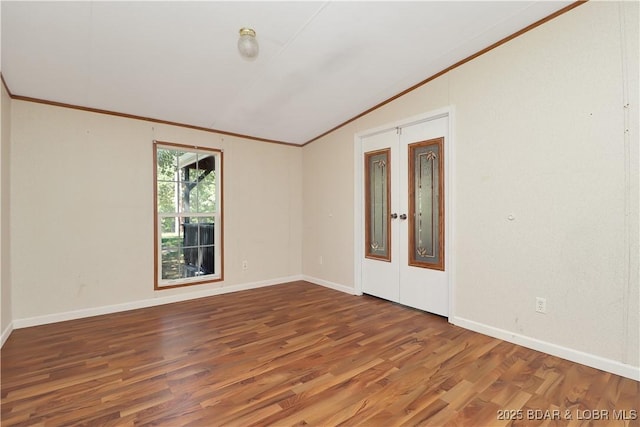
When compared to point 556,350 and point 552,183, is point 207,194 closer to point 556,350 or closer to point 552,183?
point 552,183

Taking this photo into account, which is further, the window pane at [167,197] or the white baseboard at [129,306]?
the window pane at [167,197]

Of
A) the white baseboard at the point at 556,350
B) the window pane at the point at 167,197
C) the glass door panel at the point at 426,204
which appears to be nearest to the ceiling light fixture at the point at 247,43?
the glass door panel at the point at 426,204

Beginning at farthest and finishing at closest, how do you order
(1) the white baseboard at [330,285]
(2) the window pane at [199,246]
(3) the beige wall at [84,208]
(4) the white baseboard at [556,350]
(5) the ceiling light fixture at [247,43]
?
(1) the white baseboard at [330,285]
(2) the window pane at [199,246]
(3) the beige wall at [84,208]
(5) the ceiling light fixture at [247,43]
(4) the white baseboard at [556,350]

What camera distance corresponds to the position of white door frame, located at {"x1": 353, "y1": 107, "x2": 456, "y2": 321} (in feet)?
10.5

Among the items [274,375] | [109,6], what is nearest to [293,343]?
[274,375]

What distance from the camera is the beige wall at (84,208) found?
313 cm

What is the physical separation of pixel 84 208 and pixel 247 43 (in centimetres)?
268

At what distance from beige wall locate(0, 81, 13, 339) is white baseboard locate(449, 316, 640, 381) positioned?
4.29 m

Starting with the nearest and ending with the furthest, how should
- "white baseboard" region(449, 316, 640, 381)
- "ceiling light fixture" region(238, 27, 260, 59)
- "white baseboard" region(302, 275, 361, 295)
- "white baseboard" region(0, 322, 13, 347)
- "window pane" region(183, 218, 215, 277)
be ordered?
"white baseboard" region(449, 316, 640, 381) < "ceiling light fixture" region(238, 27, 260, 59) < "white baseboard" region(0, 322, 13, 347) < "window pane" region(183, 218, 215, 277) < "white baseboard" region(302, 275, 361, 295)

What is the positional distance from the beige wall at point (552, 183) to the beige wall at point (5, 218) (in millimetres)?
4190

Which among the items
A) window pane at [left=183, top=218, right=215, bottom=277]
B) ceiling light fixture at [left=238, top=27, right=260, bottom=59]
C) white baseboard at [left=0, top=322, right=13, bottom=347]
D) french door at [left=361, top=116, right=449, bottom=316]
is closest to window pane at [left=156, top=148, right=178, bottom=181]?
window pane at [left=183, top=218, right=215, bottom=277]

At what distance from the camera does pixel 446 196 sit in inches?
129

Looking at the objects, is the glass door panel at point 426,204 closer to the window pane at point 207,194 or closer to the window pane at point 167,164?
the window pane at point 207,194

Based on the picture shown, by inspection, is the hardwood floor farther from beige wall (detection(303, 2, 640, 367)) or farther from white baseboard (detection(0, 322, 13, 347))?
beige wall (detection(303, 2, 640, 367))
